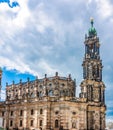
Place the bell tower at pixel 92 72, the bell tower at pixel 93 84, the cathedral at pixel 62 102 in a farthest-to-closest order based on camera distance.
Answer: the bell tower at pixel 92 72
the bell tower at pixel 93 84
the cathedral at pixel 62 102

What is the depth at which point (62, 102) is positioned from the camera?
263ft

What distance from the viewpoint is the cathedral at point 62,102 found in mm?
80312

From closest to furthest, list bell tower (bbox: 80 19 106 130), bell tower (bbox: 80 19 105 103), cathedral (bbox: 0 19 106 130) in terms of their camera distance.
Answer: cathedral (bbox: 0 19 106 130), bell tower (bbox: 80 19 106 130), bell tower (bbox: 80 19 105 103)

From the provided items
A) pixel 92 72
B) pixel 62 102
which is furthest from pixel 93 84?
pixel 62 102

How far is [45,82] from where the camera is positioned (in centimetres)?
8662

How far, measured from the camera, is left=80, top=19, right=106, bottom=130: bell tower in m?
85.4

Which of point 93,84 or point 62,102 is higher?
point 93,84

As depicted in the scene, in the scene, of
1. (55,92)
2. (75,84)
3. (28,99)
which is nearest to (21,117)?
(28,99)

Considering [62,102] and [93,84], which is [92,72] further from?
[62,102]

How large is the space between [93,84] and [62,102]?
35.1 ft

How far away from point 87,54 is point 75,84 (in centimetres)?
813

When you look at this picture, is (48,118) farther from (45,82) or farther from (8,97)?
(8,97)

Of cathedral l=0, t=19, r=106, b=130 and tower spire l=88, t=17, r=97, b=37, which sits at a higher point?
tower spire l=88, t=17, r=97, b=37

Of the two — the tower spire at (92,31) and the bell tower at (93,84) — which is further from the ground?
the tower spire at (92,31)
